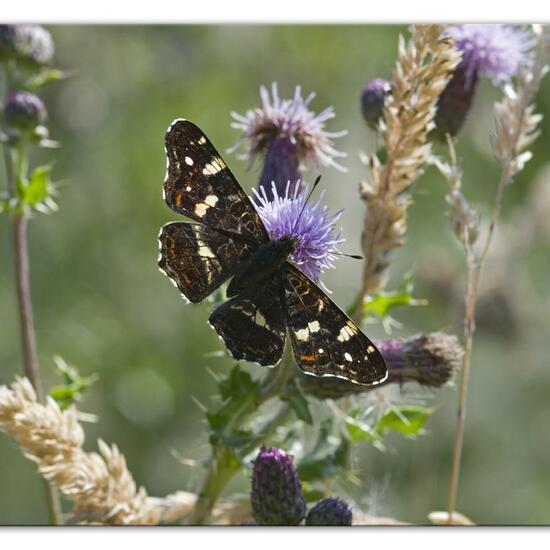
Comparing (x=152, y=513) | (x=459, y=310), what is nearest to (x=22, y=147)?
(x=152, y=513)

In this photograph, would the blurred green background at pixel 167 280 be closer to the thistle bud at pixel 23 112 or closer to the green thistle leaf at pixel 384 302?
the green thistle leaf at pixel 384 302

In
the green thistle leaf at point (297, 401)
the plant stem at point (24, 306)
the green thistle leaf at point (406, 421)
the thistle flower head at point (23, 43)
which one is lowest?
the green thistle leaf at point (406, 421)

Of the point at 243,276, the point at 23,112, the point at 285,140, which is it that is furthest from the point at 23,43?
the point at 243,276

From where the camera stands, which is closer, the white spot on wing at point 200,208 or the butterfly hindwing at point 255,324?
the butterfly hindwing at point 255,324

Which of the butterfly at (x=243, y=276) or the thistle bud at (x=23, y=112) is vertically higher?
the thistle bud at (x=23, y=112)

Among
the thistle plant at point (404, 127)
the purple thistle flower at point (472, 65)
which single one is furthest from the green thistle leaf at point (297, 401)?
the purple thistle flower at point (472, 65)

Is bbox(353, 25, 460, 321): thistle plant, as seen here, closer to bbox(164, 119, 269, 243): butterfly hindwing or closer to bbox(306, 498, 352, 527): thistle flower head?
bbox(164, 119, 269, 243): butterfly hindwing

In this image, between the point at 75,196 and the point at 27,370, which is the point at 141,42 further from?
the point at 27,370
